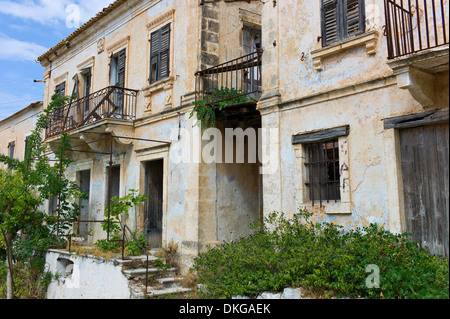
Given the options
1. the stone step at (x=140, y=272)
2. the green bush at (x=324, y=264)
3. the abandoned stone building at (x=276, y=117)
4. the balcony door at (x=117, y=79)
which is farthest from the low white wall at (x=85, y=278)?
the balcony door at (x=117, y=79)

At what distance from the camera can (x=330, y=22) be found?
740cm

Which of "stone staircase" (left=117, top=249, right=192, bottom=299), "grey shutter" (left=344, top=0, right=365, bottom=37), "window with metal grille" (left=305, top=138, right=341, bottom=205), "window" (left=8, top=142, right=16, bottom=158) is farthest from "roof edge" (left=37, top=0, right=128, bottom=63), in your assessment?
"window with metal grille" (left=305, top=138, right=341, bottom=205)

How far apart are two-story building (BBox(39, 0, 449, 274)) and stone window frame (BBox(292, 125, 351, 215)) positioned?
0.02 meters

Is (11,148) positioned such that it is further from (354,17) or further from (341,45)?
(354,17)

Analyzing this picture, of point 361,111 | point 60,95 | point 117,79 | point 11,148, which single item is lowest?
point 361,111

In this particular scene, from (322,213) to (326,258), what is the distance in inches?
53.0

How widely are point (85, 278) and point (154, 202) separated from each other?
274 centimetres

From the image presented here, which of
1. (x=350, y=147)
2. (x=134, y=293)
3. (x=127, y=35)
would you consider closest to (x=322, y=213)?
(x=350, y=147)

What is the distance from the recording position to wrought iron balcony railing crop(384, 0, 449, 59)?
18.9ft

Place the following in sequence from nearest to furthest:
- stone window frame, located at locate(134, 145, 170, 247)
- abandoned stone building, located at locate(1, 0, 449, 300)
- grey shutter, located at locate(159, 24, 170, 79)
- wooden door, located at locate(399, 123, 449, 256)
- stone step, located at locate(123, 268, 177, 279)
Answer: wooden door, located at locate(399, 123, 449, 256), abandoned stone building, located at locate(1, 0, 449, 300), stone step, located at locate(123, 268, 177, 279), stone window frame, located at locate(134, 145, 170, 247), grey shutter, located at locate(159, 24, 170, 79)

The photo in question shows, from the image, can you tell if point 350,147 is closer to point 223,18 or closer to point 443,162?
point 443,162

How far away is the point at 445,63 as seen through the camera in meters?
5.38

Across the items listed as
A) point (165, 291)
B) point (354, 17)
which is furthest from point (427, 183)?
point (165, 291)

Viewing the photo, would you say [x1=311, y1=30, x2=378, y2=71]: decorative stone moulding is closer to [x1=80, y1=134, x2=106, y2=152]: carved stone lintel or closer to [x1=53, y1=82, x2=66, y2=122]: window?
[x1=80, y1=134, x2=106, y2=152]: carved stone lintel
